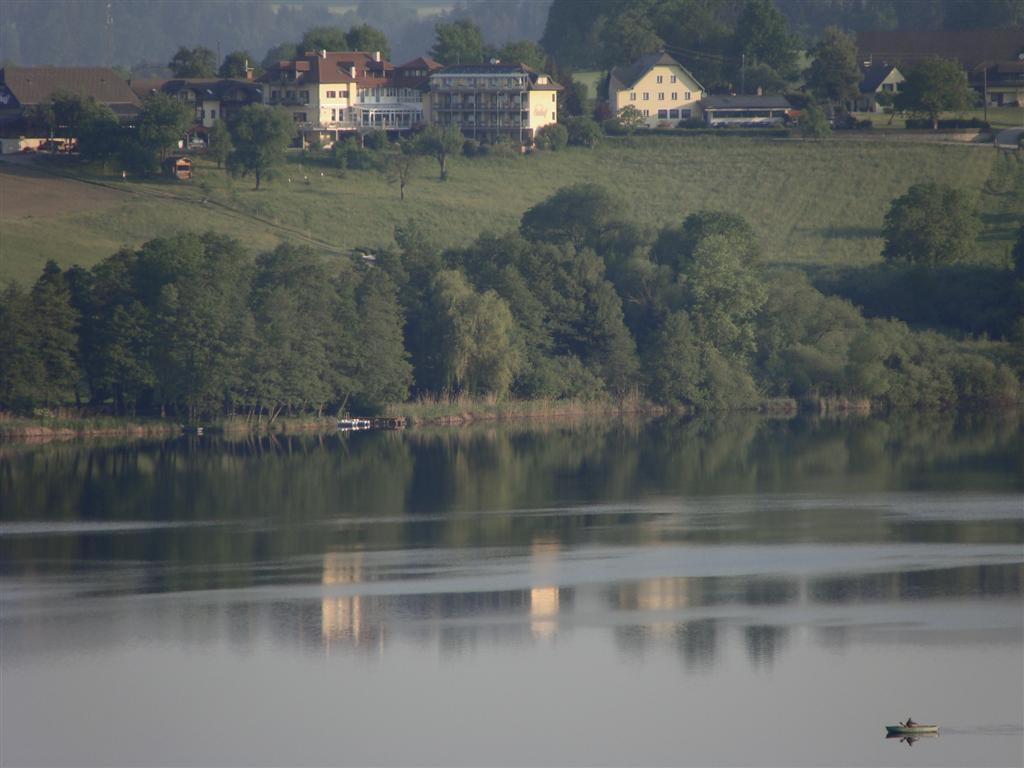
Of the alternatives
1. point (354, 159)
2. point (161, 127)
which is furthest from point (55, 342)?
point (354, 159)

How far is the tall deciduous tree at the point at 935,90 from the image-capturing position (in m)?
102

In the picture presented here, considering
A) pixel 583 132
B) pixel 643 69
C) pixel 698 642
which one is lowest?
pixel 698 642

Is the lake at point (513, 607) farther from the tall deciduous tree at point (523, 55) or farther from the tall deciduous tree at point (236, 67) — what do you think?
the tall deciduous tree at point (236, 67)

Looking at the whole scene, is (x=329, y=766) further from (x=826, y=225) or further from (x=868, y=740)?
(x=826, y=225)

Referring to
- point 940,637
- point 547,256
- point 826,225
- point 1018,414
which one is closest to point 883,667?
point 940,637

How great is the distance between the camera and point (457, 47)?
416 feet

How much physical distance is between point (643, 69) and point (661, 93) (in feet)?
7.20

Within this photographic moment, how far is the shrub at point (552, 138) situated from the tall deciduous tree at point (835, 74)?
16903 millimetres

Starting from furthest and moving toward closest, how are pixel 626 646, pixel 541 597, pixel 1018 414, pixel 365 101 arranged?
1. pixel 365 101
2. pixel 1018 414
3. pixel 541 597
4. pixel 626 646

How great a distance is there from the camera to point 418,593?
3544cm

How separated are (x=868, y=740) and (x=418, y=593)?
40.4ft

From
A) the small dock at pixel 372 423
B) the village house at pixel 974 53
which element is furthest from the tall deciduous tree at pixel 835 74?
the small dock at pixel 372 423

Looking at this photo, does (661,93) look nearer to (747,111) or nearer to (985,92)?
(747,111)

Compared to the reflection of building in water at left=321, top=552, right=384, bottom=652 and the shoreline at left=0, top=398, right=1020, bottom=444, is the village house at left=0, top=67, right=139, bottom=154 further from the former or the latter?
the reflection of building in water at left=321, top=552, right=384, bottom=652
